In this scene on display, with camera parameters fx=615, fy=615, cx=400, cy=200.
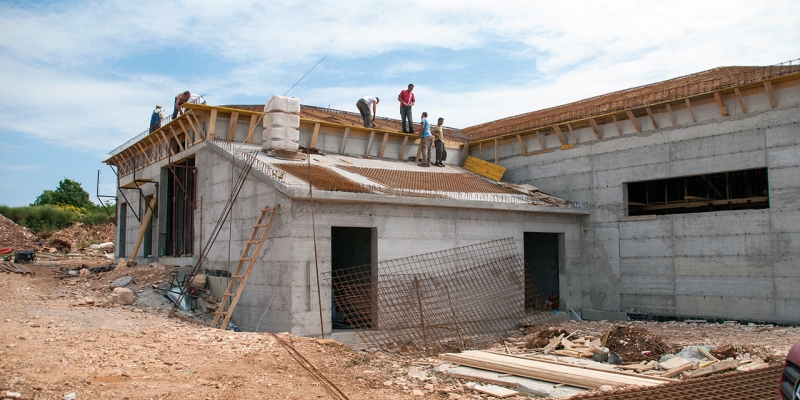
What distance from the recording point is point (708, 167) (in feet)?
51.9

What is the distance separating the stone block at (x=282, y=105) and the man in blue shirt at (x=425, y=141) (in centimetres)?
510

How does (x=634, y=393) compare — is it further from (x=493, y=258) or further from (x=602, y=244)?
(x=602, y=244)

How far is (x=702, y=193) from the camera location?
57.2ft

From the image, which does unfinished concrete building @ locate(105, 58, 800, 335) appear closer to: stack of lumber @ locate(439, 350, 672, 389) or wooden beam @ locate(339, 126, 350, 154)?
wooden beam @ locate(339, 126, 350, 154)

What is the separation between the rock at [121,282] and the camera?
15.5 meters

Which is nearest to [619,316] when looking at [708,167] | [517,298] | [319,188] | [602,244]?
[602,244]

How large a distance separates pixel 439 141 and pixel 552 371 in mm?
13001

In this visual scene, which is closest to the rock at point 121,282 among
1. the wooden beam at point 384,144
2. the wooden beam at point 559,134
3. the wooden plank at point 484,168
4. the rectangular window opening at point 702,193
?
the wooden beam at point 384,144

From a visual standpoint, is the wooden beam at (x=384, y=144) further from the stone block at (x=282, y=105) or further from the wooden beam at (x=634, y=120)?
the wooden beam at (x=634, y=120)

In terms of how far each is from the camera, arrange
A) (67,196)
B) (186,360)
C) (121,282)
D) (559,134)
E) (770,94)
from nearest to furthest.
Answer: (186,360), (770,94), (121,282), (559,134), (67,196)

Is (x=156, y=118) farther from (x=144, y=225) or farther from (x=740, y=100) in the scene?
(x=740, y=100)

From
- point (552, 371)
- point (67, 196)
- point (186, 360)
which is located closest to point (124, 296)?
point (186, 360)

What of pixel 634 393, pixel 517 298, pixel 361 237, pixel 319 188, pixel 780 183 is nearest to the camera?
pixel 634 393

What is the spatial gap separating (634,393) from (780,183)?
954cm
